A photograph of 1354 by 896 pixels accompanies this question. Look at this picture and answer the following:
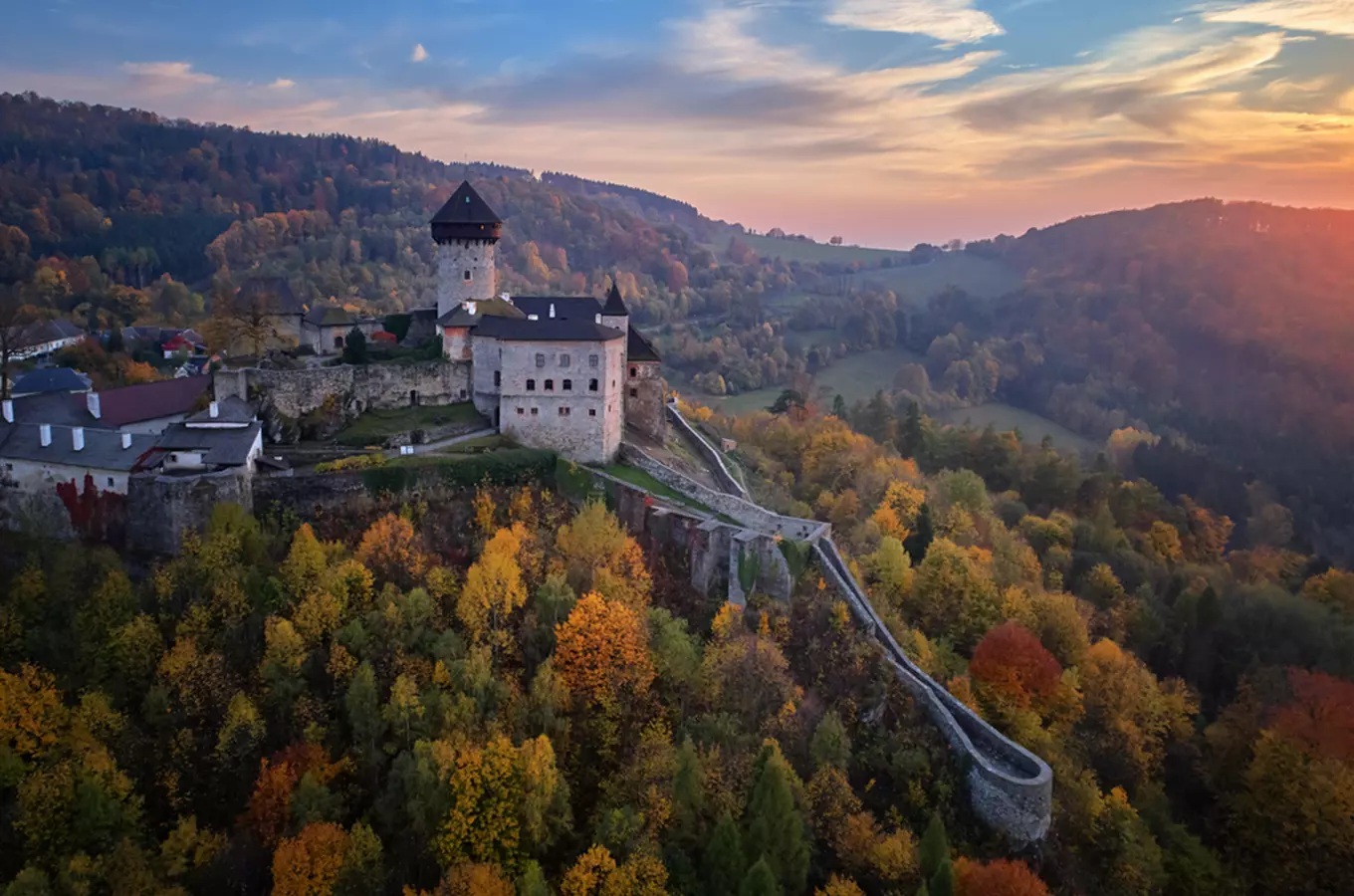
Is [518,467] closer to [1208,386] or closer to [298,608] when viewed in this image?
[298,608]

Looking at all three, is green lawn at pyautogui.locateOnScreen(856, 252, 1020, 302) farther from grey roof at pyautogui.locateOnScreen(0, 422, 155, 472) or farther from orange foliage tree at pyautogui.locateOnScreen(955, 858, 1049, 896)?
grey roof at pyautogui.locateOnScreen(0, 422, 155, 472)

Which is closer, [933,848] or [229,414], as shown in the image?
[933,848]

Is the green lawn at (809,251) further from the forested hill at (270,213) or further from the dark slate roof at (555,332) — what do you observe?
the dark slate roof at (555,332)

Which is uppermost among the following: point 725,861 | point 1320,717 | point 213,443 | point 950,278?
point 950,278

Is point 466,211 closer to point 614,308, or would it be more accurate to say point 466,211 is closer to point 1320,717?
point 614,308

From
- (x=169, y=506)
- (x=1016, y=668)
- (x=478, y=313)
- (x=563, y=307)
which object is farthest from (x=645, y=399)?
(x=169, y=506)

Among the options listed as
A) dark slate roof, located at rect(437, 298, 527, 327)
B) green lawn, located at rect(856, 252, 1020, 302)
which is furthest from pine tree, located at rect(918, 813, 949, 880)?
green lawn, located at rect(856, 252, 1020, 302)
